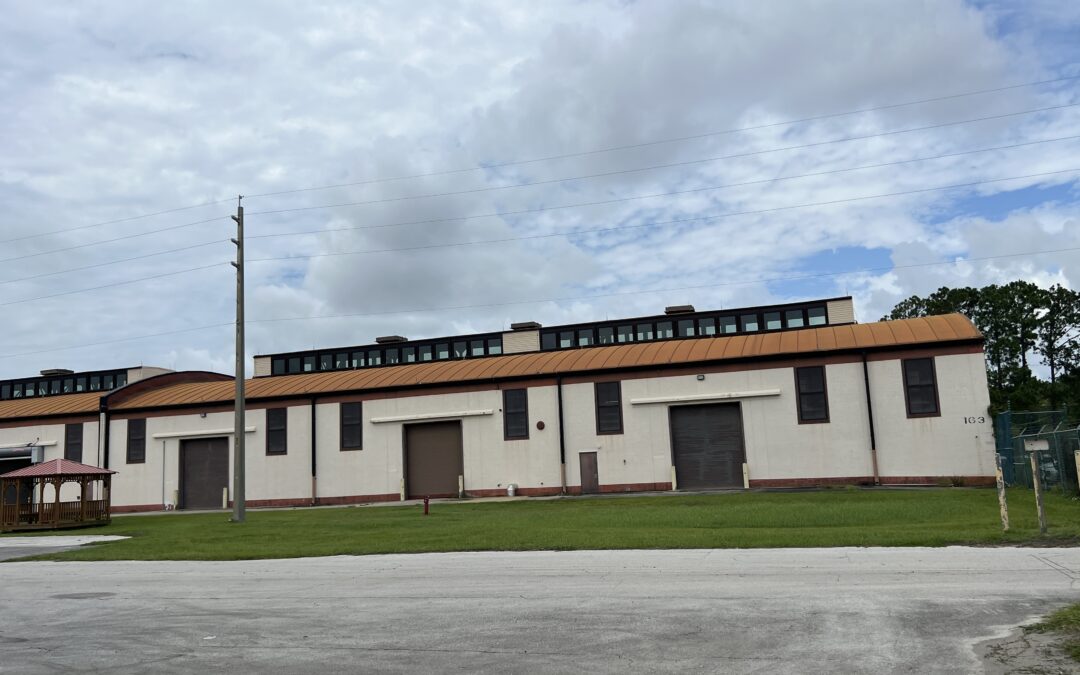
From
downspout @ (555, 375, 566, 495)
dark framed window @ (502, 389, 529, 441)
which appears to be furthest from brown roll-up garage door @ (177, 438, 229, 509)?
downspout @ (555, 375, 566, 495)

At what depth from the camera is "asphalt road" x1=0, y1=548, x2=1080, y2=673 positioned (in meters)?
8.42

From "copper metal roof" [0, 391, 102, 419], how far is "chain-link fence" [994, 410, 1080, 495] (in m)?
41.6

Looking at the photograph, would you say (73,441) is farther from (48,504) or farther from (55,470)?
(55,470)

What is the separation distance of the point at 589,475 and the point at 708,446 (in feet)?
16.4

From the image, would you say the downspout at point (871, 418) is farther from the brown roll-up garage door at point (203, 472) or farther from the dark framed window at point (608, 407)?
the brown roll-up garage door at point (203, 472)

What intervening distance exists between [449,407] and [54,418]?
75.0 feet

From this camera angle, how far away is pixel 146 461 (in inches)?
1741

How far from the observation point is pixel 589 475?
36.3m

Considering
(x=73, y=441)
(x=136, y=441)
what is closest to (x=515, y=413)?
(x=136, y=441)

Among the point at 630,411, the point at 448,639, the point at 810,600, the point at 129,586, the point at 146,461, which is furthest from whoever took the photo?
the point at 146,461

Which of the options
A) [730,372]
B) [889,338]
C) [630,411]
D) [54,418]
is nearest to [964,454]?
[889,338]

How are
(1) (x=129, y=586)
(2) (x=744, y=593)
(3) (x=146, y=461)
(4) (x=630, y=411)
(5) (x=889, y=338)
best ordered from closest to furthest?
(2) (x=744, y=593), (1) (x=129, y=586), (5) (x=889, y=338), (4) (x=630, y=411), (3) (x=146, y=461)

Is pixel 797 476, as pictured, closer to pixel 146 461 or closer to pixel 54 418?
pixel 146 461

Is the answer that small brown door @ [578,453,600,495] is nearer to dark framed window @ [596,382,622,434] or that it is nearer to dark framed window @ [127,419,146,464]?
dark framed window @ [596,382,622,434]
